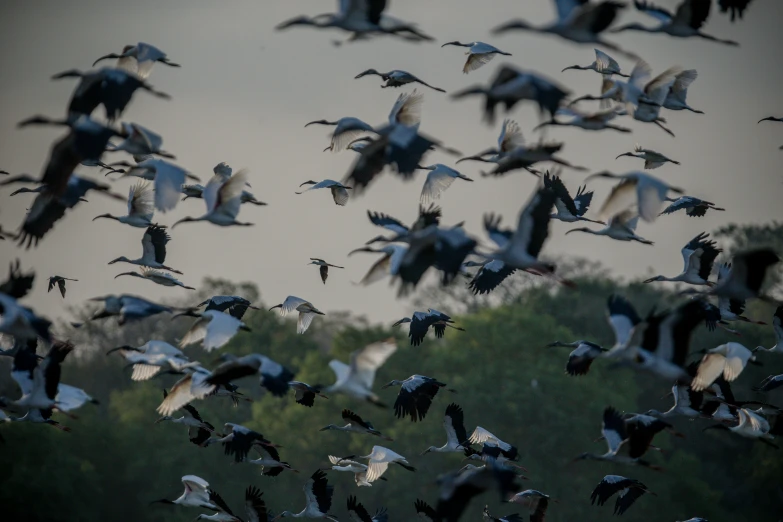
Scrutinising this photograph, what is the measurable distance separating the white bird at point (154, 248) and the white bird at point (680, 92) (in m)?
8.79

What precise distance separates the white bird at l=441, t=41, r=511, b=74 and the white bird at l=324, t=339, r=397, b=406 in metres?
6.59

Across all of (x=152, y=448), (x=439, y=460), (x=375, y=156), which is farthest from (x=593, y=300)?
(x=375, y=156)

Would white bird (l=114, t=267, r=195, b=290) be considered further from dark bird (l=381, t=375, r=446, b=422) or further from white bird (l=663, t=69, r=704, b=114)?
white bird (l=663, t=69, r=704, b=114)

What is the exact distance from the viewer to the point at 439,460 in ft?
169

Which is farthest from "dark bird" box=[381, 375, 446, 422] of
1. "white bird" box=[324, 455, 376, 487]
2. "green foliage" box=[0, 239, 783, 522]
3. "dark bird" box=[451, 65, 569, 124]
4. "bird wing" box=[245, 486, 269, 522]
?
"green foliage" box=[0, 239, 783, 522]

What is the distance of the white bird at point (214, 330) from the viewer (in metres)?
17.5

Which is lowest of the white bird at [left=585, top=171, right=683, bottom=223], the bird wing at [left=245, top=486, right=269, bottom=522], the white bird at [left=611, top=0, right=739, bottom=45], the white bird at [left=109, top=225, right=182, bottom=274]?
the bird wing at [left=245, top=486, right=269, bottom=522]

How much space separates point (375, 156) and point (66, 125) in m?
4.66


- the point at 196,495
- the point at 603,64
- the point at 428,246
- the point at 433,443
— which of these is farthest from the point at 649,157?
the point at 433,443

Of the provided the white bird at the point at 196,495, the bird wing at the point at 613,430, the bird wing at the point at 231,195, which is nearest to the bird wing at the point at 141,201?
the bird wing at the point at 231,195

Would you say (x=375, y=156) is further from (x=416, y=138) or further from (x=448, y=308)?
(x=448, y=308)

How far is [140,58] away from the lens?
20141mm

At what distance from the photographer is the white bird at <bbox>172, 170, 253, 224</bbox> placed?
18.7 metres

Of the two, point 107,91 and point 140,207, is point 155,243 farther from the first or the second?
point 107,91
